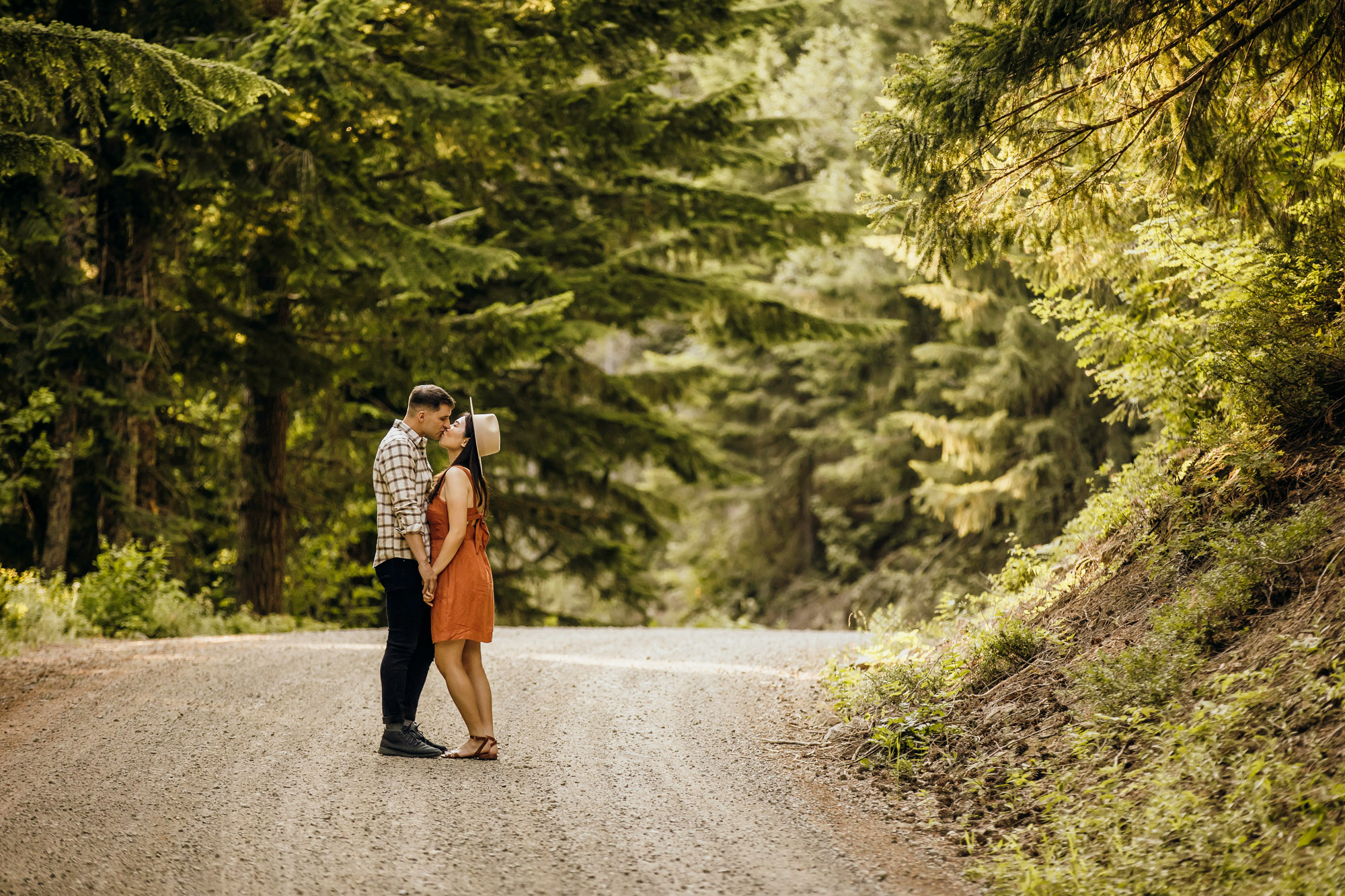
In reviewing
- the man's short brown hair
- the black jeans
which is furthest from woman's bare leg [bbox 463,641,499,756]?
the man's short brown hair

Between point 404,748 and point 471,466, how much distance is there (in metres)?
1.63

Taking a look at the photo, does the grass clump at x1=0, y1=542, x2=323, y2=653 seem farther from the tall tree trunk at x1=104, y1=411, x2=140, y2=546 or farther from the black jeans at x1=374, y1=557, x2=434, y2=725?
the black jeans at x1=374, y1=557, x2=434, y2=725

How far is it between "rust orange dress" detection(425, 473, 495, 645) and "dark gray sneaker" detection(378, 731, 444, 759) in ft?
1.82

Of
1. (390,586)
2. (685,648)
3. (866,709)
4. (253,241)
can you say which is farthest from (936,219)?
(253,241)

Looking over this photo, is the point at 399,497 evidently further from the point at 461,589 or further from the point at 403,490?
the point at 461,589

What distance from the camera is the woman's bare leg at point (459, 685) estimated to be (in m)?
5.34

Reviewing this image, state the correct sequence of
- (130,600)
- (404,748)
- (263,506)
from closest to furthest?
(404,748) < (130,600) < (263,506)

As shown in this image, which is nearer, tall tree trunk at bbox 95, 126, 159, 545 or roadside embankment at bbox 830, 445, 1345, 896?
roadside embankment at bbox 830, 445, 1345, 896

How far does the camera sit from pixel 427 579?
5340mm

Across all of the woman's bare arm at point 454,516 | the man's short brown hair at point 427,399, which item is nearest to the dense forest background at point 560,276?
the man's short brown hair at point 427,399

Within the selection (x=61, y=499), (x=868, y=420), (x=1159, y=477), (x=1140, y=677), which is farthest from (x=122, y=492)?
(x=868, y=420)

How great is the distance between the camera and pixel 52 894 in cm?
344

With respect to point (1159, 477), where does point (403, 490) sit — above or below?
below

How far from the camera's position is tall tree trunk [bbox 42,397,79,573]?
11.1 metres
